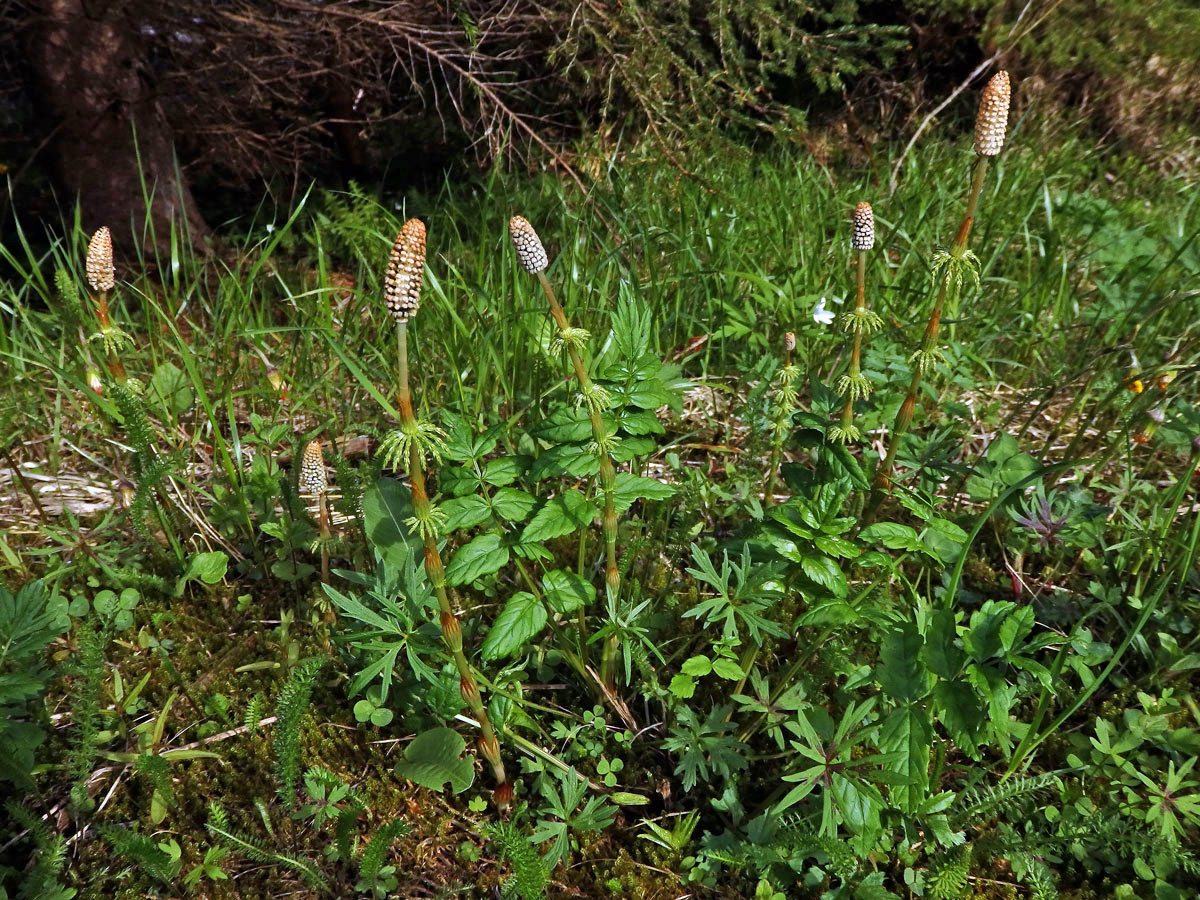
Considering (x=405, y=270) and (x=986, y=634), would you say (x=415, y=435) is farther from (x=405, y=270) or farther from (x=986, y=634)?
(x=986, y=634)

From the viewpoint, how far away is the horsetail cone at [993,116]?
4.53 feet

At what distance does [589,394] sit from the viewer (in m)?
1.38

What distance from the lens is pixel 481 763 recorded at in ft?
5.72

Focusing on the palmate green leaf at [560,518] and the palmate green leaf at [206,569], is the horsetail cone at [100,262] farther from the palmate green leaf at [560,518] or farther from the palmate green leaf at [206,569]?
the palmate green leaf at [560,518]

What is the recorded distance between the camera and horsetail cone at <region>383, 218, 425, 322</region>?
3.48 feet

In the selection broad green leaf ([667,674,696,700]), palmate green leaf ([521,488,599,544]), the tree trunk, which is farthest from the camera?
the tree trunk

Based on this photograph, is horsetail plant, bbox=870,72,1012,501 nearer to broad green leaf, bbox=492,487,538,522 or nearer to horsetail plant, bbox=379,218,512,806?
broad green leaf, bbox=492,487,538,522

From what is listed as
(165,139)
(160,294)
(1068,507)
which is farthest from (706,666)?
(165,139)

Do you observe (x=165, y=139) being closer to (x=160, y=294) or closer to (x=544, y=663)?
(x=160, y=294)

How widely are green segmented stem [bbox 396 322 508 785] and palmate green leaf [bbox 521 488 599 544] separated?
6.7 inches

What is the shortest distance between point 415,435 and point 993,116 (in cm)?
113

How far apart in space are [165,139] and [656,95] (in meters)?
2.21

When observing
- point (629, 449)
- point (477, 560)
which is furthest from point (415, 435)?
point (629, 449)

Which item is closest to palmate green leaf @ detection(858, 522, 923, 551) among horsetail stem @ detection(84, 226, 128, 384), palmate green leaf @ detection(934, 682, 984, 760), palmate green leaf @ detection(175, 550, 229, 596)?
palmate green leaf @ detection(934, 682, 984, 760)
